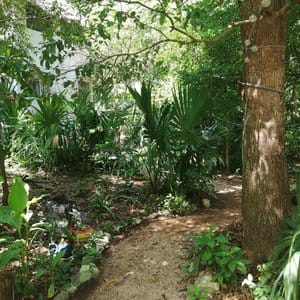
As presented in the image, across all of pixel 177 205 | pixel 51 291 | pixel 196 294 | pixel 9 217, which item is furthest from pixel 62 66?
pixel 196 294

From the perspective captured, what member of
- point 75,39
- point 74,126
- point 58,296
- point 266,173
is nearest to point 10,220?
point 58,296

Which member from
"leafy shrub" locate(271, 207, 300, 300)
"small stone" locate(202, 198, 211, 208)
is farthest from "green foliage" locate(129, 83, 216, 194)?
"leafy shrub" locate(271, 207, 300, 300)

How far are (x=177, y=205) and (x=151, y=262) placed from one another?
1.50 metres

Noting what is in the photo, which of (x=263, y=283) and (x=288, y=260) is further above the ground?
(x=288, y=260)

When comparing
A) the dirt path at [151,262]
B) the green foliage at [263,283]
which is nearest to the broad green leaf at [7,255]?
the dirt path at [151,262]

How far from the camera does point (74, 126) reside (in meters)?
6.62

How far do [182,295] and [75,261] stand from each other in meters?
1.05

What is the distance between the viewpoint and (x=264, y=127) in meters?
2.58

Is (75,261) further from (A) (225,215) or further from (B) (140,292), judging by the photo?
(A) (225,215)

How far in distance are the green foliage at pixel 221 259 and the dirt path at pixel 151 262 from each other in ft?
1.06

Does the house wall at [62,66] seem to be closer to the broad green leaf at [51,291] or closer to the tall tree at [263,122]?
the tall tree at [263,122]

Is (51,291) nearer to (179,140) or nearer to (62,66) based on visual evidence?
(179,140)

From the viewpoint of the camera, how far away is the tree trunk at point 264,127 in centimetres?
254

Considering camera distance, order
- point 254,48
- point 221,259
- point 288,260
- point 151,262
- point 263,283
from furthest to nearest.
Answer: point 151,262 < point 221,259 < point 254,48 < point 263,283 < point 288,260
